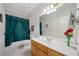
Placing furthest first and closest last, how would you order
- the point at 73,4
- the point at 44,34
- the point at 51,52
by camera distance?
the point at 44,34 → the point at 73,4 → the point at 51,52

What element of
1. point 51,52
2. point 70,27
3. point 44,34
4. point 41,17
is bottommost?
point 51,52

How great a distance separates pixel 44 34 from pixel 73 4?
107 cm

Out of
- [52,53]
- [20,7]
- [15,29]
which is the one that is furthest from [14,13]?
[52,53]

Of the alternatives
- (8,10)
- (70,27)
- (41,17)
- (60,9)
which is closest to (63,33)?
(70,27)

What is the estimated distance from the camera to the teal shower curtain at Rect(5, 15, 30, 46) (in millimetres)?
2047

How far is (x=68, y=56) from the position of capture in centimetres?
118

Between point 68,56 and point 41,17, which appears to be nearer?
point 68,56

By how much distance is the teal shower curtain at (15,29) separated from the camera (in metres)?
2.05

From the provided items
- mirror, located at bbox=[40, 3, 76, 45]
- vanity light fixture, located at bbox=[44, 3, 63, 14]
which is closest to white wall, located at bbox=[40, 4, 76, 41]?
mirror, located at bbox=[40, 3, 76, 45]

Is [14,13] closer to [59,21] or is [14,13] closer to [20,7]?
[20,7]

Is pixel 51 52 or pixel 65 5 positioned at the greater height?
pixel 65 5

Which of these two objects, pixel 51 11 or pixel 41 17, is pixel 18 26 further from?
pixel 51 11

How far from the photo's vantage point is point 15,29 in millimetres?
2102

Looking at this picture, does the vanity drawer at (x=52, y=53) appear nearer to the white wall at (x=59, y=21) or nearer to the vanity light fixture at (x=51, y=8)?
the white wall at (x=59, y=21)
